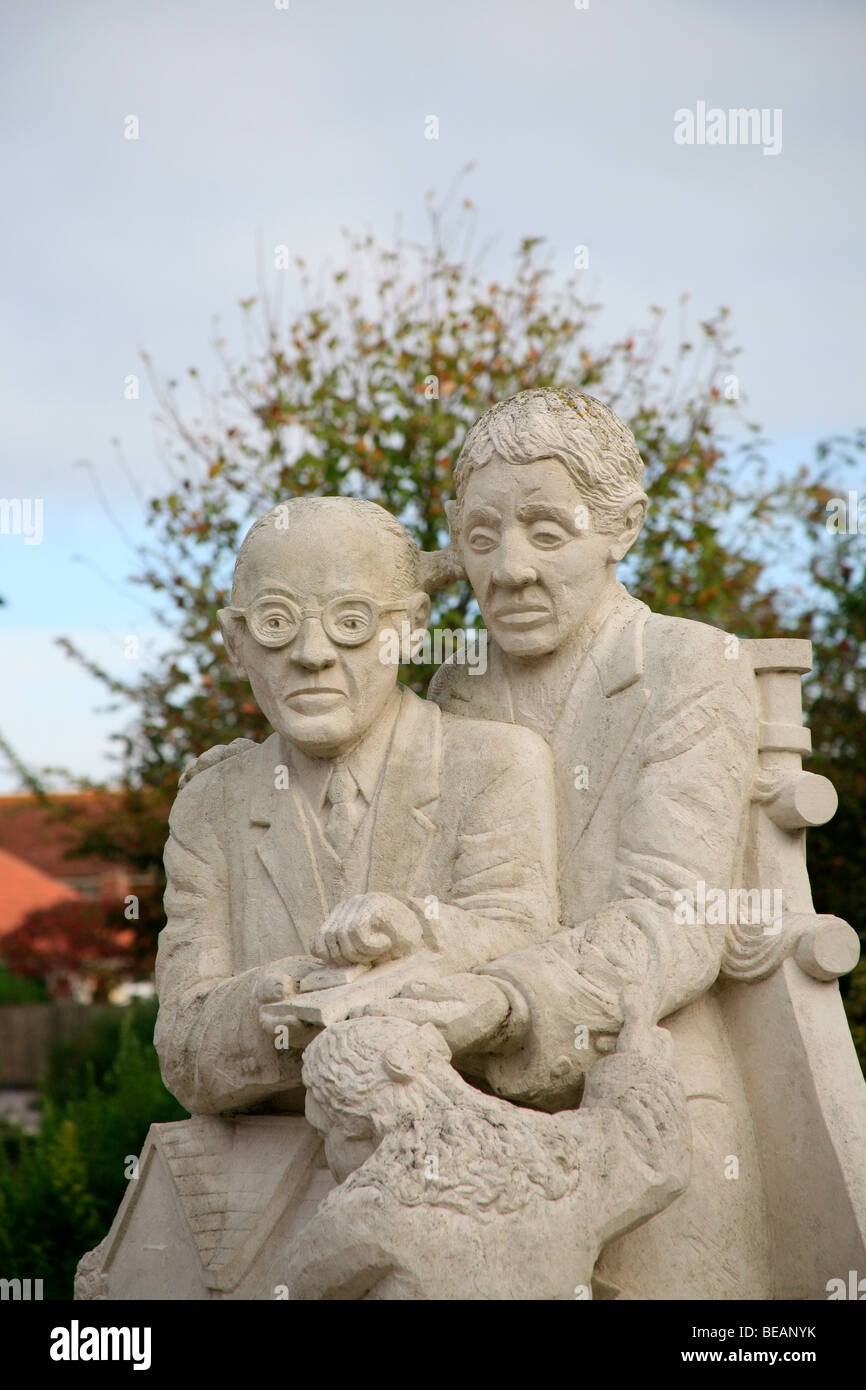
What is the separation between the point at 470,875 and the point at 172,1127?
1109 millimetres

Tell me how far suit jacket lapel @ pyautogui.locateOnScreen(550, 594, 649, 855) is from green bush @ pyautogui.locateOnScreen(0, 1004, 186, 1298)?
Answer: 13.8 feet

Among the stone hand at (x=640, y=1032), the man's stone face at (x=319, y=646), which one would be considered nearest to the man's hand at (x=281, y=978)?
the man's stone face at (x=319, y=646)

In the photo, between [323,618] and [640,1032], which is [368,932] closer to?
[640,1032]

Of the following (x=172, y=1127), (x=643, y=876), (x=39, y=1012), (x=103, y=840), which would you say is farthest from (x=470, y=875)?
(x=39, y=1012)

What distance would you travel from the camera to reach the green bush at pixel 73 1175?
8.05 metres

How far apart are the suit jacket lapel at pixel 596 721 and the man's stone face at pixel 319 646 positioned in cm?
54

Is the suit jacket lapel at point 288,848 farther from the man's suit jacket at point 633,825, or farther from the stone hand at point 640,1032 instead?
the stone hand at point 640,1032

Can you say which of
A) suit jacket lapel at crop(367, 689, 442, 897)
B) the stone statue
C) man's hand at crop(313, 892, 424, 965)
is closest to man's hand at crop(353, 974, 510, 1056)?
the stone statue

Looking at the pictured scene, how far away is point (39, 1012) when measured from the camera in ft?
46.1

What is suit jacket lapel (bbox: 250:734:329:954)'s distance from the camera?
15.8ft

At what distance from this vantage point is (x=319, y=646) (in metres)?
4.74

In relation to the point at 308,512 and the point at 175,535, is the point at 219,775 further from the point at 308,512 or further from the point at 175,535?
the point at 175,535

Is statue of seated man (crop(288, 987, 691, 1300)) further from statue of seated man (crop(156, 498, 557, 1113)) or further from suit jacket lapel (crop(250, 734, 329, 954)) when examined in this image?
suit jacket lapel (crop(250, 734, 329, 954))

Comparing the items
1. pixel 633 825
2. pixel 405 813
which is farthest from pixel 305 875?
pixel 633 825
